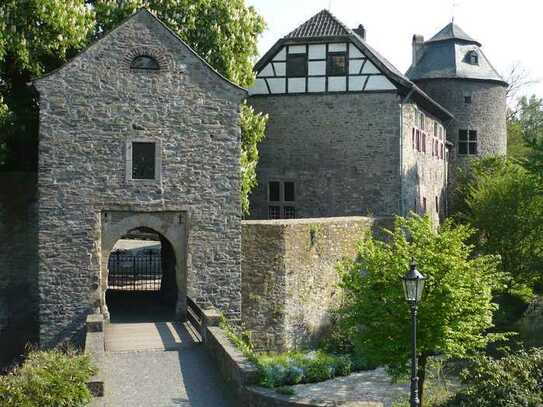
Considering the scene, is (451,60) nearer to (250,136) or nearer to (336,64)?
(336,64)

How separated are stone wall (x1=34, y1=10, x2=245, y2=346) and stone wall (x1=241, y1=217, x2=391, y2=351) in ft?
4.32

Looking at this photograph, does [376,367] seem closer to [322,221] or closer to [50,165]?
[322,221]

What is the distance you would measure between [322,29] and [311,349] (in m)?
12.0

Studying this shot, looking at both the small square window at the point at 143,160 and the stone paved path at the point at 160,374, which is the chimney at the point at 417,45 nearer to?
the small square window at the point at 143,160

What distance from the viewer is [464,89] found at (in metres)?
37.5

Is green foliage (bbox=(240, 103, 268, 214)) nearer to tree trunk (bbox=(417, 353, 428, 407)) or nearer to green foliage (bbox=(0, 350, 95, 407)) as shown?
tree trunk (bbox=(417, 353, 428, 407))

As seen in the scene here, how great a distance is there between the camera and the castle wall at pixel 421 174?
2859 cm

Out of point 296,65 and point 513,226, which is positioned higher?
point 296,65

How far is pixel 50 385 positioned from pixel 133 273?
17.1 m

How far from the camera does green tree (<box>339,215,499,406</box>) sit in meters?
15.8

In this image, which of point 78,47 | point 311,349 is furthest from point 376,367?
point 78,47

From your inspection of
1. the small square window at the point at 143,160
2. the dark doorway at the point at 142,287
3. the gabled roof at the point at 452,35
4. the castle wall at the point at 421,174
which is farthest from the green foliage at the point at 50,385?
the gabled roof at the point at 452,35

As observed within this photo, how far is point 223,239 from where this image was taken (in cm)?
1911

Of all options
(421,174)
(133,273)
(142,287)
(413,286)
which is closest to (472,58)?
(421,174)
